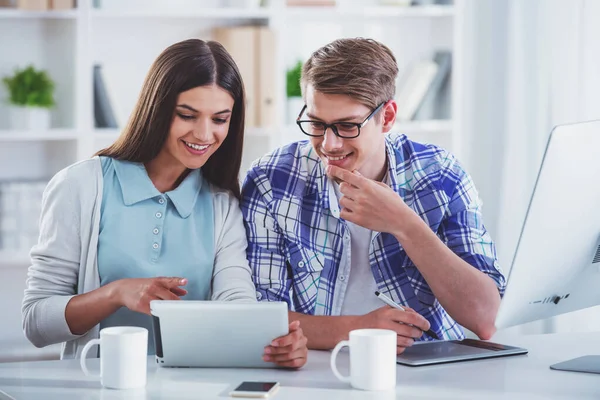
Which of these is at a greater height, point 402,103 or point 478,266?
point 402,103

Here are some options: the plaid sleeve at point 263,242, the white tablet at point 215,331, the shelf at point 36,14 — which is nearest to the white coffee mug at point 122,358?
the white tablet at point 215,331

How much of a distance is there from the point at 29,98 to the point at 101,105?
28 cm

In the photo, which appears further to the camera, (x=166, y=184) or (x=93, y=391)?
(x=166, y=184)

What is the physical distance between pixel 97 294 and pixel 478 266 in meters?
0.90

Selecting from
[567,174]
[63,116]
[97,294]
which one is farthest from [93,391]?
[63,116]

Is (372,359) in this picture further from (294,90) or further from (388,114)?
(294,90)

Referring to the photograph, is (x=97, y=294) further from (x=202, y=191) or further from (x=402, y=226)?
(x=402, y=226)

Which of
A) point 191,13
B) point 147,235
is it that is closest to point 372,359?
point 147,235

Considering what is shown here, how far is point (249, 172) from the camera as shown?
7.39ft

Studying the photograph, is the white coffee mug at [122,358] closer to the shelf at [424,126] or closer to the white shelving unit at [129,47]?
the white shelving unit at [129,47]

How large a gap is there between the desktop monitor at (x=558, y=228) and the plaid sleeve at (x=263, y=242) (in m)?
0.71

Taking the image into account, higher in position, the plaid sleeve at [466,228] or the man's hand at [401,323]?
the plaid sleeve at [466,228]

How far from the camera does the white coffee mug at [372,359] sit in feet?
4.87

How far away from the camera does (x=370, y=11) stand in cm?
368
